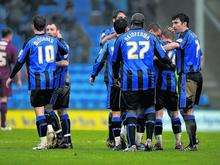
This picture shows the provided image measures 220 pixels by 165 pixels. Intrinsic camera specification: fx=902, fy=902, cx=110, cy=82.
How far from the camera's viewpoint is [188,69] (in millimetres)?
15391

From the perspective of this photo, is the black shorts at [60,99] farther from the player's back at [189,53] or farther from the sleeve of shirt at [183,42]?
the sleeve of shirt at [183,42]

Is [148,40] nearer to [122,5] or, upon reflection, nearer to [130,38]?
[130,38]

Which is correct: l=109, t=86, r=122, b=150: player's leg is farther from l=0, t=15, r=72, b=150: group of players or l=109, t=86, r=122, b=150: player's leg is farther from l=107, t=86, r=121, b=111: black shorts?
l=0, t=15, r=72, b=150: group of players

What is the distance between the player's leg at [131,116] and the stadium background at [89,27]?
1124 cm

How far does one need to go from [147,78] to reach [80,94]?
1346 centimetres

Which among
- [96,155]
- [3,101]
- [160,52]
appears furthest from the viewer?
[3,101]

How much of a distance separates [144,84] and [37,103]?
1.95m

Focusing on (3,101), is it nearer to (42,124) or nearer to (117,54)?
(42,124)

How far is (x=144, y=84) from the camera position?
14.8 metres

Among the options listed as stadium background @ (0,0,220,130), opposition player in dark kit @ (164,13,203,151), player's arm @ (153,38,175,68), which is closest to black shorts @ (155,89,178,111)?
opposition player in dark kit @ (164,13,203,151)

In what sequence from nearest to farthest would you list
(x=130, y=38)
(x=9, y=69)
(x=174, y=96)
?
(x=130, y=38)
(x=174, y=96)
(x=9, y=69)

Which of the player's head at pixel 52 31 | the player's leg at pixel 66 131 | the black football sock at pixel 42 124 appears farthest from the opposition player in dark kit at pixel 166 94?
the black football sock at pixel 42 124

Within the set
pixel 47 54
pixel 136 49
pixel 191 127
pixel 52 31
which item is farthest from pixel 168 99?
pixel 52 31

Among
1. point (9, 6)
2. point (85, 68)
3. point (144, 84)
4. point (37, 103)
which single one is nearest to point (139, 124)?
point (144, 84)
